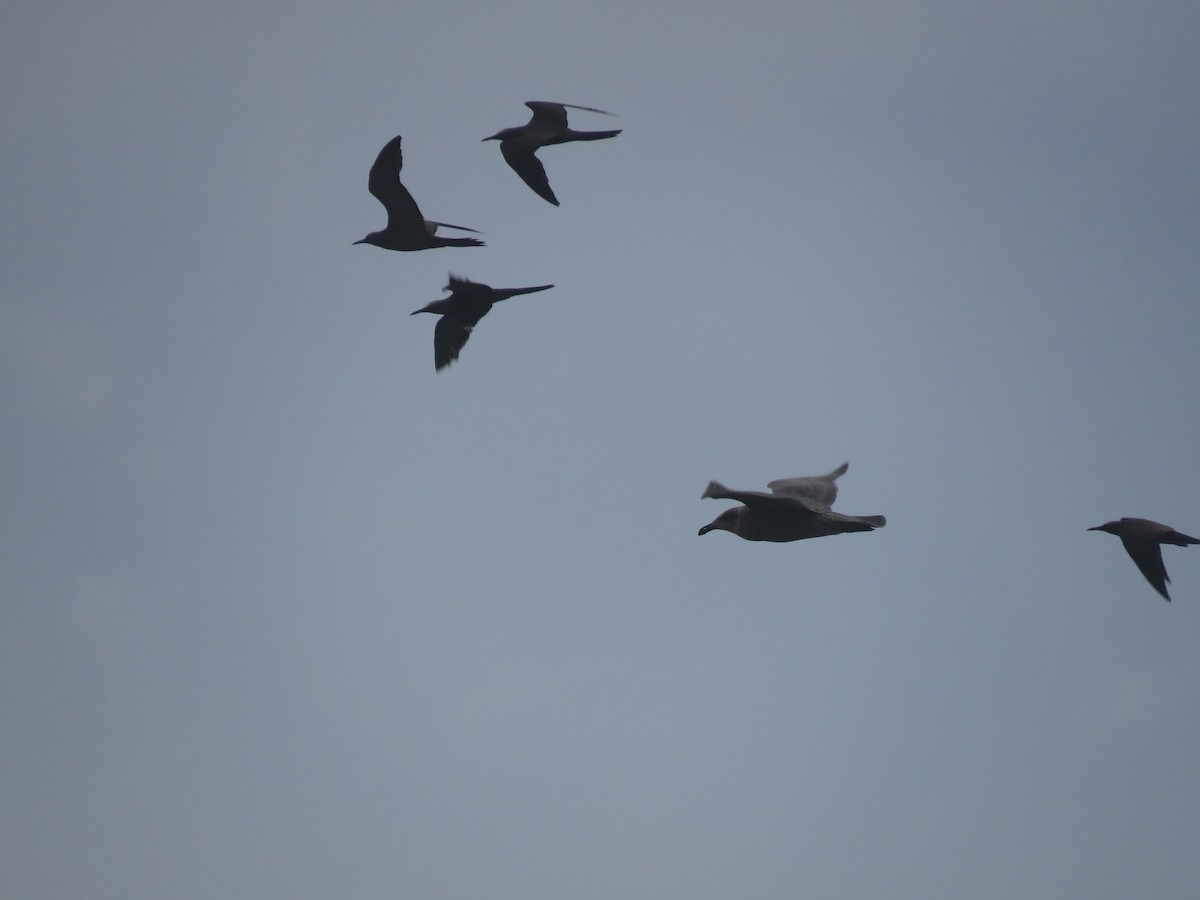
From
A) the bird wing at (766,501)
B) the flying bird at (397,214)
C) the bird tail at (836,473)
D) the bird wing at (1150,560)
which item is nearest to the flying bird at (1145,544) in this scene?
the bird wing at (1150,560)

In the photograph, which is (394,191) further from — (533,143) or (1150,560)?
(1150,560)

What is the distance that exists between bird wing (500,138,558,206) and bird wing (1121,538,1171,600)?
1045 centimetres

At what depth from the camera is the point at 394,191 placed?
67.5 feet

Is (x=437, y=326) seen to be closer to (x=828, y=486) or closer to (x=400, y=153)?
(x=400, y=153)

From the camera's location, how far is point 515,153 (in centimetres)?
1991

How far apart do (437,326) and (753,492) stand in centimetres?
656

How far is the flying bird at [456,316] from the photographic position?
2005cm

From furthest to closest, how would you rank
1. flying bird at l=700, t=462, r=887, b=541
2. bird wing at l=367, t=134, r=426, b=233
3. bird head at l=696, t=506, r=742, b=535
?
1. bird wing at l=367, t=134, r=426, b=233
2. bird head at l=696, t=506, r=742, b=535
3. flying bird at l=700, t=462, r=887, b=541

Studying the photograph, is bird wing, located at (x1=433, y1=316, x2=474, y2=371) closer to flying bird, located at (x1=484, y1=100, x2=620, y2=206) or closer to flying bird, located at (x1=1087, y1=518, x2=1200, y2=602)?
flying bird, located at (x1=484, y1=100, x2=620, y2=206)

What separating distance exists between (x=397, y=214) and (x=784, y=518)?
7.79 meters

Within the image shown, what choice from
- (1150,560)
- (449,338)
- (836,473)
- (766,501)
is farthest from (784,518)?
(1150,560)

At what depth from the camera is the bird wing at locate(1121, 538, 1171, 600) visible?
69.4 ft

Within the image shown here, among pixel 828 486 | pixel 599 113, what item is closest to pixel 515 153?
pixel 599 113

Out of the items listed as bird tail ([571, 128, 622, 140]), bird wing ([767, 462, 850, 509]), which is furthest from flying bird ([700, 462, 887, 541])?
bird tail ([571, 128, 622, 140])
